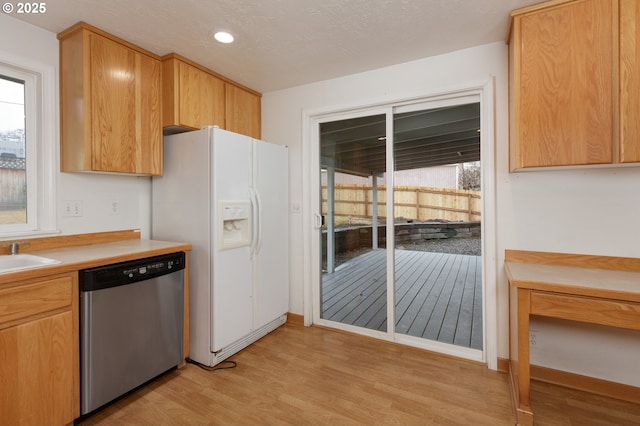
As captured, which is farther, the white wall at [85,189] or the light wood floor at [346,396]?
the white wall at [85,189]

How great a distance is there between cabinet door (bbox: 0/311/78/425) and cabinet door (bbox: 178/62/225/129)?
1.65 m

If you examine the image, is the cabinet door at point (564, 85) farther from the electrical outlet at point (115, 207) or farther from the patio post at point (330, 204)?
the electrical outlet at point (115, 207)

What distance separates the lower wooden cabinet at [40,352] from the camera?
4.73 feet

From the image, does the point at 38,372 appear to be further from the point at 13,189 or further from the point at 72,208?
the point at 13,189

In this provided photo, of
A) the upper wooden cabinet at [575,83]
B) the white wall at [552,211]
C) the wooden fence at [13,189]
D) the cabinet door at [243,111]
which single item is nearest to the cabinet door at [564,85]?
the upper wooden cabinet at [575,83]

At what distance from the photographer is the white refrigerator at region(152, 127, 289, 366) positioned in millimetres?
2295

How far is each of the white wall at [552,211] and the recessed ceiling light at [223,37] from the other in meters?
1.24

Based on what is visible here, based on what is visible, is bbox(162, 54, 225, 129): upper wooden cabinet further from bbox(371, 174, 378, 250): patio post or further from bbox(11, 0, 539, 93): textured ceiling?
bbox(371, 174, 378, 250): patio post

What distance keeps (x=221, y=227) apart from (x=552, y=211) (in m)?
2.38

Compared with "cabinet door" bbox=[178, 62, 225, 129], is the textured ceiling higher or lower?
higher

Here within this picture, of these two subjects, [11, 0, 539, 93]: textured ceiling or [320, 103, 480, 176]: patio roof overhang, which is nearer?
[11, 0, 539, 93]: textured ceiling

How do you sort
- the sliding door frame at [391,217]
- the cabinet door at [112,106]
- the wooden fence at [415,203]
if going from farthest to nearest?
the wooden fence at [415,203] < the sliding door frame at [391,217] < the cabinet door at [112,106]

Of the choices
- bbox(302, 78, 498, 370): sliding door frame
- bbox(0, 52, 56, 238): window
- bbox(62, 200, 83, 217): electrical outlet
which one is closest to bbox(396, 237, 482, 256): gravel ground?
bbox(302, 78, 498, 370): sliding door frame

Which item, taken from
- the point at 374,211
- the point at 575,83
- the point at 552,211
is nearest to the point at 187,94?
the point at 374,211
